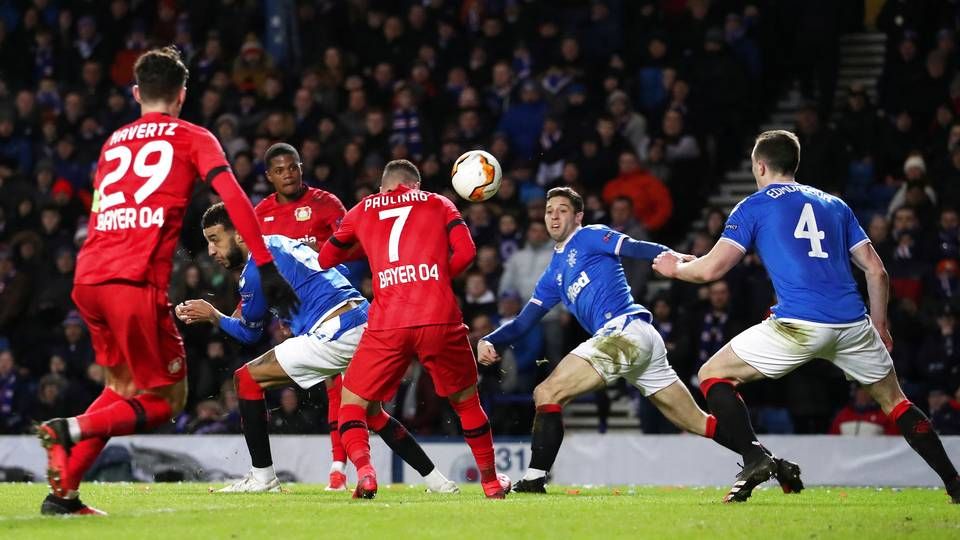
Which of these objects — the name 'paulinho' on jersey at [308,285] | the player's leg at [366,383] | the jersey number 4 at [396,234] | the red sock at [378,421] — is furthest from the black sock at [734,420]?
the name 'paulinho' on jersey at [308,285]

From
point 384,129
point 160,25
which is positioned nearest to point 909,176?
point 384,129

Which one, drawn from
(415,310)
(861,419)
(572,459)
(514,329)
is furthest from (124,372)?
(861,419)

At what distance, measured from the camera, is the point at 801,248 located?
369 inches

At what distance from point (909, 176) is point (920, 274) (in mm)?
1312

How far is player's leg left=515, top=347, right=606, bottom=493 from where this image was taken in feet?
35.9

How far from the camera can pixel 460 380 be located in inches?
388

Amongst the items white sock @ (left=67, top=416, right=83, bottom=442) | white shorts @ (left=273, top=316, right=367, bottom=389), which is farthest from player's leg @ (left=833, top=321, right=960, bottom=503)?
white sock @ (left=67, top=416, right=83, bottom=442)

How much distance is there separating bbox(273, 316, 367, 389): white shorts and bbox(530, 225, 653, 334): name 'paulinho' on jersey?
1.48 m

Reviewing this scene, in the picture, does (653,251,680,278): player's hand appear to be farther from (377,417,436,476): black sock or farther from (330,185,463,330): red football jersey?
(377,417,436,476): black sock

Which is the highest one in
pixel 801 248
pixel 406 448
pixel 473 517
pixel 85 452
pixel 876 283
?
pixel 801 248

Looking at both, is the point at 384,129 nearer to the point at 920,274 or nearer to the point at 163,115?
the point at 920,274

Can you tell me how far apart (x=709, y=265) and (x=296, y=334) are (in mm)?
3394

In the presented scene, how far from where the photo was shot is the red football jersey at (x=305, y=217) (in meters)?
11.8

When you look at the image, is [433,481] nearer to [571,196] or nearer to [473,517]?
[571,196]
